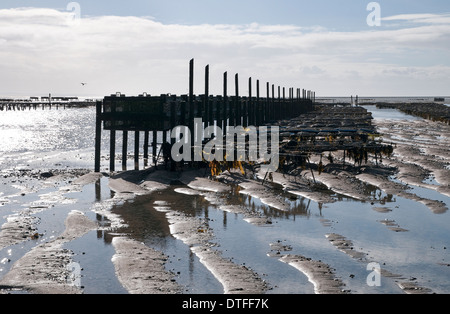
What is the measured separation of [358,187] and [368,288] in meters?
13.4

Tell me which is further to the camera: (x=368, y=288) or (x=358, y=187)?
(x=358, y=187)

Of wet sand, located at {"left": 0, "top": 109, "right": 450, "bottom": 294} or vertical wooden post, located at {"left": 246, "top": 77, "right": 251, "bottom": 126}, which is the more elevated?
vertical wooden post, located at {"left": 246, "top": 77, "right": 251, "bottom": 126}

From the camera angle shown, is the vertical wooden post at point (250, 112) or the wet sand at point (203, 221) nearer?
the wet sand at point (203, 221)

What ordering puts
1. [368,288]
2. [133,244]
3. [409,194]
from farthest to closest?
[409,194] → [133,244] → [368,288]

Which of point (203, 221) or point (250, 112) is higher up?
point (250, 112)

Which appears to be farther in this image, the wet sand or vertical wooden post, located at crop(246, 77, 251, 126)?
vertical wooden post, located at crop(246, 77, 251, 126)

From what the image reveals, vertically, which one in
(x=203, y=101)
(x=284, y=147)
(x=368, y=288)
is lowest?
(x=368, y=288)

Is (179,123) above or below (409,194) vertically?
above

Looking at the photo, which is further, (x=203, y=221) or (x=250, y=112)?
(x=250, y=112)

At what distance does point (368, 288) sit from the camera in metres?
12.5

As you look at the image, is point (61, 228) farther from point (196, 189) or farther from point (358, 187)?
point (358, 187)

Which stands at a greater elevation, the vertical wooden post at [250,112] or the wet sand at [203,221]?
the vertical wooden post at [250,112]
